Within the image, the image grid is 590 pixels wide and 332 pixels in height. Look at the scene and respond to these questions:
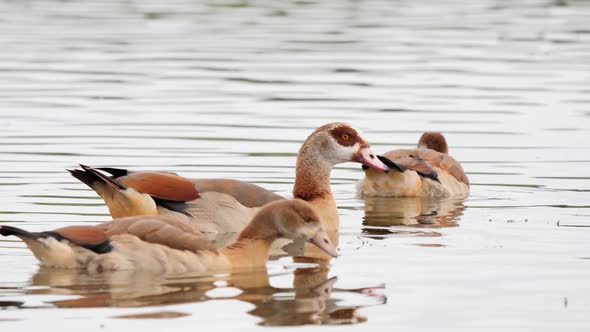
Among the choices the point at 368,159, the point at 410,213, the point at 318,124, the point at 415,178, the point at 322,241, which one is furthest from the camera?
the point at 318,124

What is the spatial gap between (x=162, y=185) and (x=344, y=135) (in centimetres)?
228

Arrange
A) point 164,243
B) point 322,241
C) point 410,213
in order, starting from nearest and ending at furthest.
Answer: point 164,243
point 322,241
point 410,213

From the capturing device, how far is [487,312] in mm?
10945

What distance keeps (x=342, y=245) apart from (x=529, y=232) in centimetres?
200

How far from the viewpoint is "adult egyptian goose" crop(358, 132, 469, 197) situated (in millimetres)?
17906

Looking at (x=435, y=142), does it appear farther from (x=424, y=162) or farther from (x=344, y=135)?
(x=344, y=135)

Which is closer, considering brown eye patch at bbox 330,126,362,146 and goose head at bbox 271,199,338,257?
goose head at bbox 271,199,338,257

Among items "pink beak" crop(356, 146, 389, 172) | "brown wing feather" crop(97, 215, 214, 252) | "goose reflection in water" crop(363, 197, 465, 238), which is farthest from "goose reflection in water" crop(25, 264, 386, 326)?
"pink beak" crop(356, 146, 389, 172)

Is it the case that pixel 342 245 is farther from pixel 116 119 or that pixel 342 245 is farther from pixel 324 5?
pixel 324 5

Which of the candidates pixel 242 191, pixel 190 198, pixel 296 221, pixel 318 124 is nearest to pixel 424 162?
pixel 242 191

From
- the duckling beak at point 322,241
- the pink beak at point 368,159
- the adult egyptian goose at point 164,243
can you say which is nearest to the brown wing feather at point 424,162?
the pink beak at point 368,159

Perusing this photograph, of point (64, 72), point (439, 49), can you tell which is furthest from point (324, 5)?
point (64, 72)

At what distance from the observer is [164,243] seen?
40.0ft

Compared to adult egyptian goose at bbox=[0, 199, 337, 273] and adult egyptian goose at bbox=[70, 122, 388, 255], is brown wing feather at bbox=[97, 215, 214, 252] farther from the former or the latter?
adult egyptian goose at bbox=[70, 122, 388, 255]
